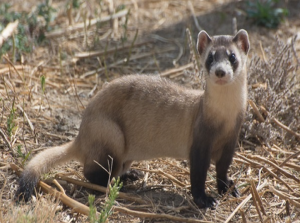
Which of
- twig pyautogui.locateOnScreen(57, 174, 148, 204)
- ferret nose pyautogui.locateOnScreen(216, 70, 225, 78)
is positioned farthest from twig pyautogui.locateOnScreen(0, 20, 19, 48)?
ferret nose pyautogui.locateOnScreen(216, 70, 225, 78)

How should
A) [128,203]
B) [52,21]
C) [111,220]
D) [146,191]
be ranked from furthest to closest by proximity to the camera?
1. [52,21]
2. [146,191]
3. [128,203]
4. [111,220]

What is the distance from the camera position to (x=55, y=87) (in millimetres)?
7367

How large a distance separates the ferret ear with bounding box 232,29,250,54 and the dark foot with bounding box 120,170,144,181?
1808 mm

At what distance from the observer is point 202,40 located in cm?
535

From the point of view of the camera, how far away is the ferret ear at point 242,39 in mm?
5227

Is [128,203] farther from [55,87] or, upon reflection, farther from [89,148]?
[55,87]

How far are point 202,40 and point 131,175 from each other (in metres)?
1.70

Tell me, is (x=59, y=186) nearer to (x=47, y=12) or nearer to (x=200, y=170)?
(x=200, y=170)

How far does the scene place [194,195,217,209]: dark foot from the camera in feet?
16.7

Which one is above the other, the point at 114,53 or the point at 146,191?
the point at 114,53

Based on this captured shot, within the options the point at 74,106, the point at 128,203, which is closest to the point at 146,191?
the point at 128,203

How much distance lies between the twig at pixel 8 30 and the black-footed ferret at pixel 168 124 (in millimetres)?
2484

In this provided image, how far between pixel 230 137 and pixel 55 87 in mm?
3078

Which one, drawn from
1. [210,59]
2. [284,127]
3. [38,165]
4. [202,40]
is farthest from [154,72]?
[38,165]
